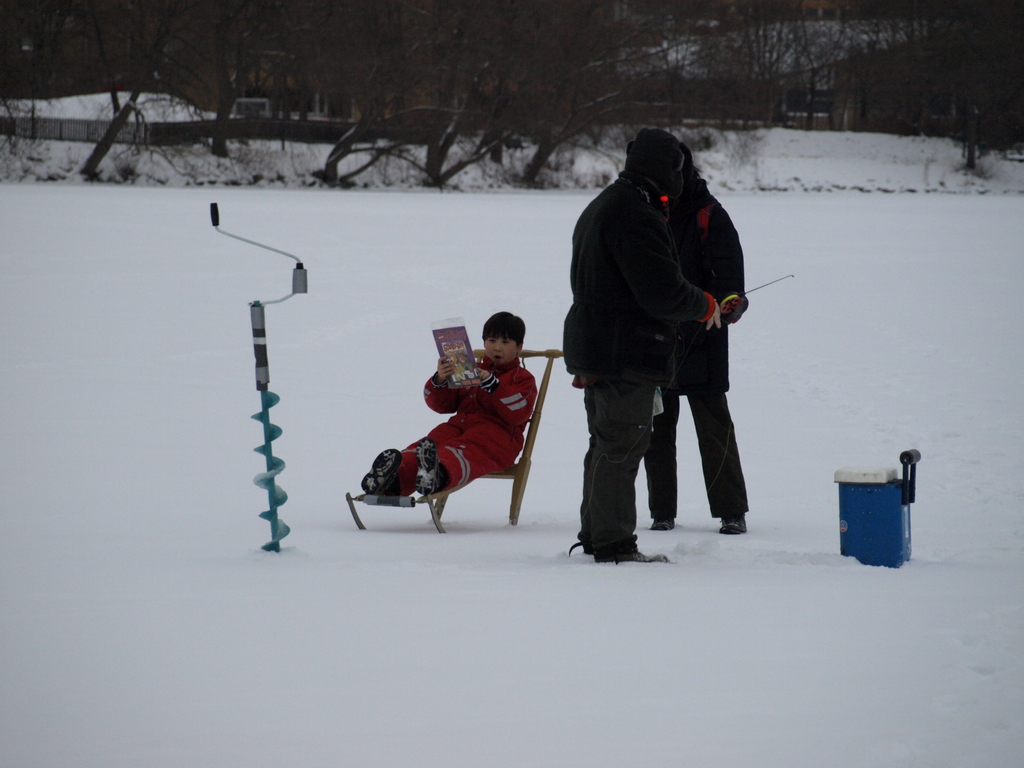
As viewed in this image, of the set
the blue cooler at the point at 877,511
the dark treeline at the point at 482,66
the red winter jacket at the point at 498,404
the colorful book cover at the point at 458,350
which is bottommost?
the blue cooler at the point at 877,511

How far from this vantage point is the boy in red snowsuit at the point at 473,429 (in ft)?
14.9

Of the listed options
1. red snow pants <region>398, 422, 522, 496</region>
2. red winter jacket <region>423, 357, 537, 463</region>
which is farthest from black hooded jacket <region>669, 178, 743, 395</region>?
red snow pants <region>398, 422, 522, 496</region>

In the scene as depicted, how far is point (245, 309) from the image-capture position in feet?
39.3

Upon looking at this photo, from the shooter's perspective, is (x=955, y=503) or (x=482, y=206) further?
(x=482, y=206)

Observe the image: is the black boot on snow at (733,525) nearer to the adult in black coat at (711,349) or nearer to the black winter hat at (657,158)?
the adult in black coat at (711,349)

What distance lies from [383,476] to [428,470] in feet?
0.63

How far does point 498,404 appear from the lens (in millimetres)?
4797

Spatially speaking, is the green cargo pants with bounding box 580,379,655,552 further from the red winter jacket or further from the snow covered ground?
the red winter jacket

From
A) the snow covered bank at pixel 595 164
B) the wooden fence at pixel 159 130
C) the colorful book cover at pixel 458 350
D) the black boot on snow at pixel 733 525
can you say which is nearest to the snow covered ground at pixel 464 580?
the black boot on snow at pixel 733 525

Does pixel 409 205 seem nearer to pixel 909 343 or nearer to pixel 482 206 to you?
pixel 482 206

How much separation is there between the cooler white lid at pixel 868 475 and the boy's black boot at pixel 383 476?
1.78 meters

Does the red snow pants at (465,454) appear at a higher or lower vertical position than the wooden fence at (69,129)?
lower

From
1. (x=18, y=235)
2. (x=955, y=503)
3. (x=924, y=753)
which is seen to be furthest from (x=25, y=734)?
(x=18, y=235)

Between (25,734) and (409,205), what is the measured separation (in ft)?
82.2
